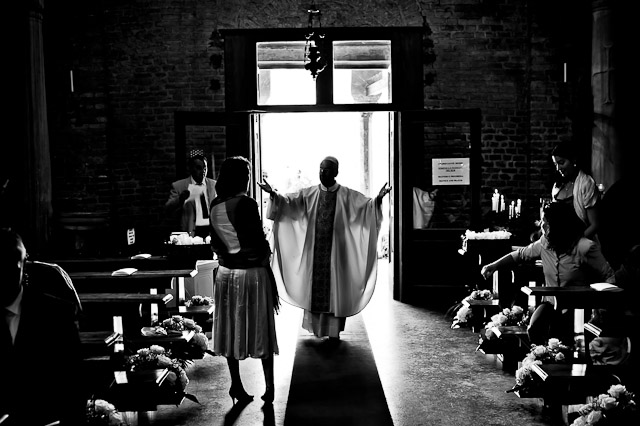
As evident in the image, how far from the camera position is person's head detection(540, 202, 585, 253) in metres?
5.34

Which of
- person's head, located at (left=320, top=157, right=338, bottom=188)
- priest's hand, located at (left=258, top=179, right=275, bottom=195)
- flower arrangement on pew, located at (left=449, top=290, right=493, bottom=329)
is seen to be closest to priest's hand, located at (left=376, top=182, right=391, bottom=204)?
person's head, located at (left=320, top=157, right=338, bottom=188)

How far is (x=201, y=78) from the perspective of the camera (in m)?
9.79

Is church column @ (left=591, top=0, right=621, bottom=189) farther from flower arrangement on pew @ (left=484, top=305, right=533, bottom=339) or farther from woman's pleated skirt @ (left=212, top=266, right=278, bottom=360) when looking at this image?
woman's pleated skirt @ (left=212, top=266, right=278, bottom=360)

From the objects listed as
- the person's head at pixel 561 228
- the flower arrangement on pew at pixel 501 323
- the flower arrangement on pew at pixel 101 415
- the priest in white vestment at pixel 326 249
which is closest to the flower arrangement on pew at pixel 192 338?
the priest in white vestment at pixel 326 249

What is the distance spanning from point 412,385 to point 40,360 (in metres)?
3.19

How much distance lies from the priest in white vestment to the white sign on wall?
2.27 m

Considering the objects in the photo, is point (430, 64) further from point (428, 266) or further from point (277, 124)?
point (277, 124)

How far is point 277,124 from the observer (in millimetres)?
18406

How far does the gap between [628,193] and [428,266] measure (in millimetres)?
2567

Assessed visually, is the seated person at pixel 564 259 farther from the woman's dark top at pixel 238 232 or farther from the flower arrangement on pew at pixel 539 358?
the woman's dark top at pixel 238 232

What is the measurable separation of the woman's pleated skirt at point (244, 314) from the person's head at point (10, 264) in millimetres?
2042

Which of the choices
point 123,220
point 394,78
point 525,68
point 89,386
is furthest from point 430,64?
point 89,386

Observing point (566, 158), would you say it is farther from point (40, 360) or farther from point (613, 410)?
point (40, 360)

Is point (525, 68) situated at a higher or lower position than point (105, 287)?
higher
